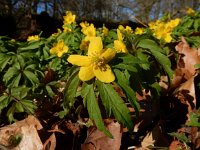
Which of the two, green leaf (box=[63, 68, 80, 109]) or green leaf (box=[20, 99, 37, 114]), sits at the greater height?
green leaf (box=[63, 68, 80, 109])

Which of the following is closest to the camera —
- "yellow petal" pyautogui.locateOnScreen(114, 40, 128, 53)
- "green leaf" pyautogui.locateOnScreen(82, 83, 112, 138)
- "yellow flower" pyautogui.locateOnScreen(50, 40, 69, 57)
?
"green leaf" pyautogui.locateOnScreen(82, 83, 112, 138)

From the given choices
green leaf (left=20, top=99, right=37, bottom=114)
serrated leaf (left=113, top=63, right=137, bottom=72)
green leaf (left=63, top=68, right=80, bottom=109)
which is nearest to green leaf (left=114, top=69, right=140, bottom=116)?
serrated leaf (left=113, top=63, right=137, bottom=72)

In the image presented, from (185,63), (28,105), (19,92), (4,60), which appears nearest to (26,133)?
(28,105)

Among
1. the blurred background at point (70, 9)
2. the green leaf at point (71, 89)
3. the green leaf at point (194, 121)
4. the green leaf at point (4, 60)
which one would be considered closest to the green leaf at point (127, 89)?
the green leaf at point (71, 89)

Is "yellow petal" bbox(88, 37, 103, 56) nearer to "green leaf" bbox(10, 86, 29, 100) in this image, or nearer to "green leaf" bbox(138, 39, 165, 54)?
"green leaf" bbox(138, 39, 165, 54)

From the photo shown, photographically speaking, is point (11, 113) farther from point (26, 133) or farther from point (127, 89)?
point (127, 89)

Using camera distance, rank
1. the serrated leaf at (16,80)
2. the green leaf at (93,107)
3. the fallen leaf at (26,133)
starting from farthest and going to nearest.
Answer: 1. the serrated leaf at (16,80)
2. the fallen leaf at (26,133)
3. the green leaf at (93,107)

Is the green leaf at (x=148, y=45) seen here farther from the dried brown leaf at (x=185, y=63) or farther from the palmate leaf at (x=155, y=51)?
the dried brown leaf at (x=185, y=63)
